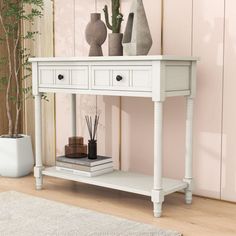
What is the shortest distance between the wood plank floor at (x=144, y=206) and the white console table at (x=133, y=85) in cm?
8

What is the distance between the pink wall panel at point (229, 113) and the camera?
8.48ft

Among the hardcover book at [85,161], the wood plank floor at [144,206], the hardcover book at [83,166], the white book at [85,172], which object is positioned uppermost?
the hardcover book at [85,161]

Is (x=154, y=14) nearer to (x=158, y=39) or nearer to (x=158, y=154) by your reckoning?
(x=158, y=39)

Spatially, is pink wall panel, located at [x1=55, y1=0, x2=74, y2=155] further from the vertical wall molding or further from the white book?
the white book

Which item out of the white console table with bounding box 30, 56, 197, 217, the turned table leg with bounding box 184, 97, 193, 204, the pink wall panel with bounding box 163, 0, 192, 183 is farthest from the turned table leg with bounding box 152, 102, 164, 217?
the pink wall panel with bounding box 163, 0, 192, 183

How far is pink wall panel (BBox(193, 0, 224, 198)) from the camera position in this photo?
8.70ft

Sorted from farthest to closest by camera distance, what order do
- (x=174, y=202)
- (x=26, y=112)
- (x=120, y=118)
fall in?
(x=26, y=112) → (x=120, y=118) → (x=174, y=202)


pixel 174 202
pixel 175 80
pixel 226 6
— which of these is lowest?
pixel 174 202

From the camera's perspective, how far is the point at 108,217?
2355mm

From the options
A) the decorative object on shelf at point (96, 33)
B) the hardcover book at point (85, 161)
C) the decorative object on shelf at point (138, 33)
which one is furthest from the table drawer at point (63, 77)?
the hardcover book at point (85, 161)

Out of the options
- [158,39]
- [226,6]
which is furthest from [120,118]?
[226,6]

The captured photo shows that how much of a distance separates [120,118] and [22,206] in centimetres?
92

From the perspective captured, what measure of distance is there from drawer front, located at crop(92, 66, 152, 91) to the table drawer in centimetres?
8

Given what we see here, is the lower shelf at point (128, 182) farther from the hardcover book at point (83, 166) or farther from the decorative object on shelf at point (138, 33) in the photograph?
the decorative object on shelf at point (138, 33)
